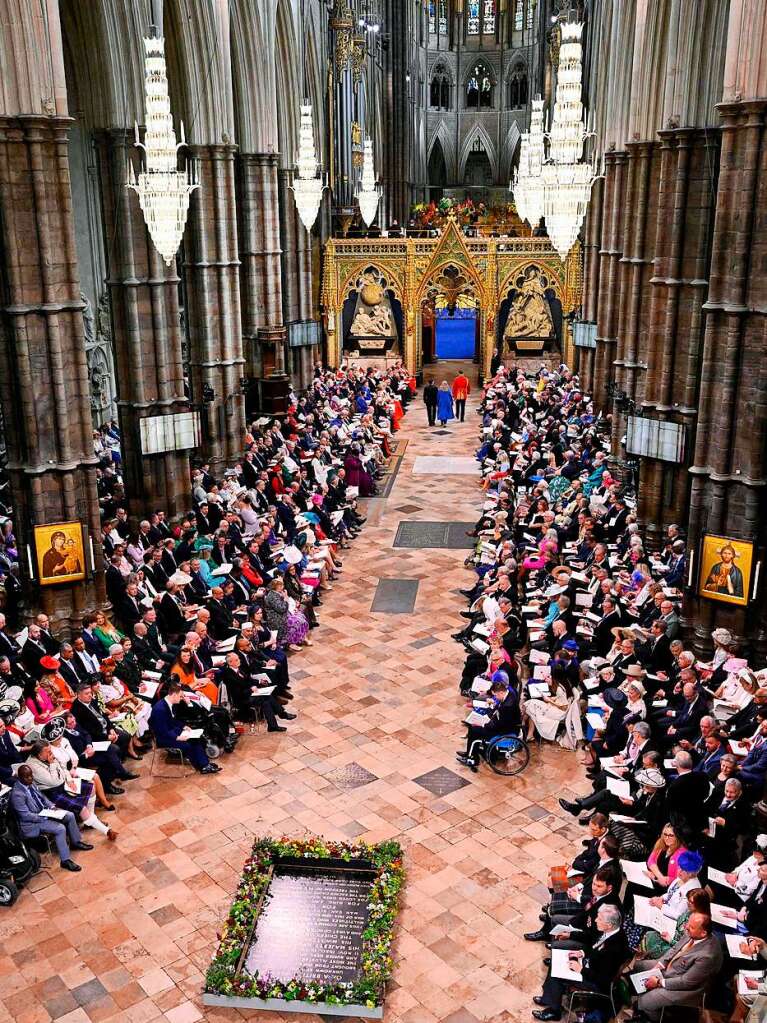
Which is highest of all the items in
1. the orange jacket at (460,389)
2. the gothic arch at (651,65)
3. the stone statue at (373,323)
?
the gothic arch at (651,65)

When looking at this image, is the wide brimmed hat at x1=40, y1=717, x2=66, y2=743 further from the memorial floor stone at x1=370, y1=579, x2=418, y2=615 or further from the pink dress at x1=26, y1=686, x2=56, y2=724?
the memorial floor stone at x1=370, y1=579, x2=418, y2=615

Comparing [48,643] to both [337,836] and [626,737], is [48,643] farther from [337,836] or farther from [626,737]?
[626,737]

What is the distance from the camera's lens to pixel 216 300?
22078 mm

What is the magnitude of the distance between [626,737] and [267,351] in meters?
17.9

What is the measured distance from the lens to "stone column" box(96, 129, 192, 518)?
17.2 m

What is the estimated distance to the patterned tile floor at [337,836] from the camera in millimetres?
8406

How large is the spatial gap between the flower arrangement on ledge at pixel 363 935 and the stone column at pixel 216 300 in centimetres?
1383

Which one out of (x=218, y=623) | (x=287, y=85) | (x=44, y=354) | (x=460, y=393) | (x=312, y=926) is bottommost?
(x=312, y=926)

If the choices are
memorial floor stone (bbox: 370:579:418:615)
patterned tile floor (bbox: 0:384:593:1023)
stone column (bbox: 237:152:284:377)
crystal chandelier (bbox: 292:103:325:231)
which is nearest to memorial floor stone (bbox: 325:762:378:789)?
patterned tile floor (bbox: 0:384:593:1023)

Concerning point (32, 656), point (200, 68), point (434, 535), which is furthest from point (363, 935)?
point (200, 68)

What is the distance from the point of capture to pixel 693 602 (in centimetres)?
1357

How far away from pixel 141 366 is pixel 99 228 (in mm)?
8195

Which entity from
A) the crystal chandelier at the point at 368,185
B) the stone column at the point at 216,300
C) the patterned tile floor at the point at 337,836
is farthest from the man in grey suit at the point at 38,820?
the crystal chandelier at the point at 368,185

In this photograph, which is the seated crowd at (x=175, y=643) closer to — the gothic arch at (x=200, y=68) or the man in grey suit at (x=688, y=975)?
the man in grey suit at (x=688, y=975)
